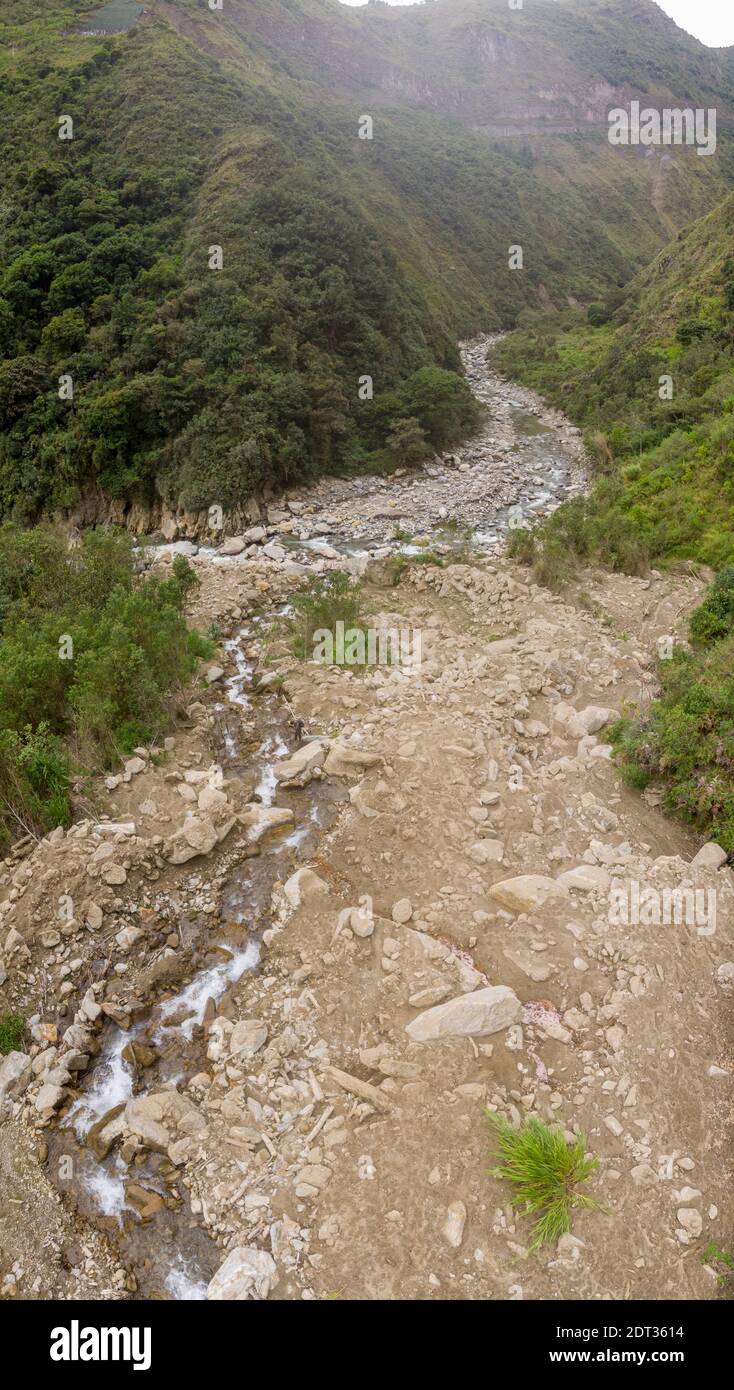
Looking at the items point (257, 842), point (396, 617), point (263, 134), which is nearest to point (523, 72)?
point (263, 134)

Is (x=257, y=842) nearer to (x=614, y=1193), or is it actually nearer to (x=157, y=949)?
(x=157, y=949)

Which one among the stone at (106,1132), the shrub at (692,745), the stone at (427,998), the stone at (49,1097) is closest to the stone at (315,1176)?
the stone at (427,998)

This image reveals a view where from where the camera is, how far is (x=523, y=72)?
303 feet

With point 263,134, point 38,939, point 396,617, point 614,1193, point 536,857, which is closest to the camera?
point 614,1193

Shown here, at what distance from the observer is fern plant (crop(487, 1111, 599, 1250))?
14.7ft

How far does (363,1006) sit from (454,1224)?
1.84 metres

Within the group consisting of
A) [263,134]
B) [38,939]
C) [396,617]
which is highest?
[263,134]

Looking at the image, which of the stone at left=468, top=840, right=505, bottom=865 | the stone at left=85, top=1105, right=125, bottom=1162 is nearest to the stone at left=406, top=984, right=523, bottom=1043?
the stone at left=468, top=840, right=505, bottom=865

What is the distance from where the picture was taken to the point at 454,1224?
4559 mm

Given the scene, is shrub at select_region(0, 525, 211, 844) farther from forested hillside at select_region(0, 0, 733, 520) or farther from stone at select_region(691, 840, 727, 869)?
forested hillside at select_region(0, 0, 733, 520)

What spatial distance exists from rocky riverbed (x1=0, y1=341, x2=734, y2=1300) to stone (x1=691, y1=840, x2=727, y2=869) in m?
0.06

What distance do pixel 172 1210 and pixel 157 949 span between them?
98.8 inches

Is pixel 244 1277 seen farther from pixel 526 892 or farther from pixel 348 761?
pixel 348 761

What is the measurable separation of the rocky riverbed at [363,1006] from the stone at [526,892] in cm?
3
